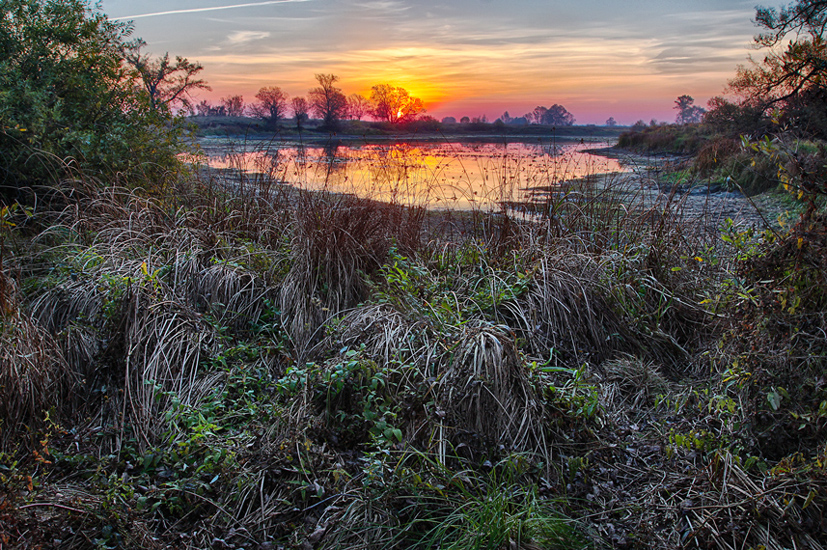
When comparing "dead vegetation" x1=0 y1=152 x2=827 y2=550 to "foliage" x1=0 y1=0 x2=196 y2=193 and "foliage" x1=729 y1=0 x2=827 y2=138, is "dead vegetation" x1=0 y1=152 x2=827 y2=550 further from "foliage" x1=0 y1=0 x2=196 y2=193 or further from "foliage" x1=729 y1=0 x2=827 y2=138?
"foliage" x1=729 y1=0 x2=827 y2=138

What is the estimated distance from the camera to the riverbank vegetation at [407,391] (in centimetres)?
241

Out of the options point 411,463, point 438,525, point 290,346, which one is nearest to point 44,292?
point 290,346

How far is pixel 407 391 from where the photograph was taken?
9.87ft

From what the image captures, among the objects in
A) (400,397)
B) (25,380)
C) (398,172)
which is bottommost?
(400,397)

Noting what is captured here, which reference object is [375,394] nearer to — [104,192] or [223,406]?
[223,406]

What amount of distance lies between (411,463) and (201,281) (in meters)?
2.50

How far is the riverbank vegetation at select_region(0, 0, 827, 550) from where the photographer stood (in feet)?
7.89

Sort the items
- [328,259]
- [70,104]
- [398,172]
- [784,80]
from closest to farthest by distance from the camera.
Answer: [328,259], [70,104], [398,172], [784,80]

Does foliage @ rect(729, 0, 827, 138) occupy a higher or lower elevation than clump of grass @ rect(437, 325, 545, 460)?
higher

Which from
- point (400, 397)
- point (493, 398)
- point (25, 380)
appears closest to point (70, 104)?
point (25, 380)

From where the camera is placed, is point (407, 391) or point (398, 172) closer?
point (407, 391)

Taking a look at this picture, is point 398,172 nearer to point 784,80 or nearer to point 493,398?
point 493,398

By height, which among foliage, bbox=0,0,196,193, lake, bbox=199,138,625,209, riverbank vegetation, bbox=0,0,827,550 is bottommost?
riverbank vegetation, bbox=0,0,827,550

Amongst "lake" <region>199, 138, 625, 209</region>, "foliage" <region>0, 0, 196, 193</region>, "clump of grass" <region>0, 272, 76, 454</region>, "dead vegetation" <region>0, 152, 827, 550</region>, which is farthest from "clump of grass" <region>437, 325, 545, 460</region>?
"foliage" <region>0, 0, 196, 193</region>
